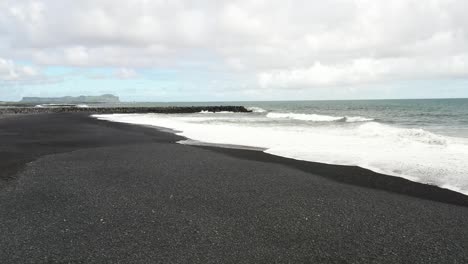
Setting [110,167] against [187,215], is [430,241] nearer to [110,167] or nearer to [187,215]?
[187,215]

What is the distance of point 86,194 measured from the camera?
26.9 feet

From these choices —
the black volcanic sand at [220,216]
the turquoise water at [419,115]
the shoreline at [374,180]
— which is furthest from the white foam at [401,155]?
the turquoise water at [419,115]

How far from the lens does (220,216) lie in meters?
6.79

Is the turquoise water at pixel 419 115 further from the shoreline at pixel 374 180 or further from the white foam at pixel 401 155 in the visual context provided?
the shoreline at pixel 374 180

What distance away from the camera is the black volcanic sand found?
5.29 meters

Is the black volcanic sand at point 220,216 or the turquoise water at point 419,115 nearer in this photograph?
the black volcanic sand at point 220,216

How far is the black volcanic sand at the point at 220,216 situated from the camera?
5.29 meters

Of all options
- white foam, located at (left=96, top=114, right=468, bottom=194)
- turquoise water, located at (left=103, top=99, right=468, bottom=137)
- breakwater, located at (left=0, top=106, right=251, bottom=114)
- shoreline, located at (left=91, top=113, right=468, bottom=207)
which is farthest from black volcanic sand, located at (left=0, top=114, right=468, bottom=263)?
breakwater, located at (left=0, top=106, right=251, bottom=114)

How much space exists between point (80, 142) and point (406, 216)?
1631 centimetres

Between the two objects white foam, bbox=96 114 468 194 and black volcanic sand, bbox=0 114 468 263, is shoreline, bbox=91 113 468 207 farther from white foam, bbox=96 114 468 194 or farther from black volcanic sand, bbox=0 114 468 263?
white foam, bbox=96 114 468 194

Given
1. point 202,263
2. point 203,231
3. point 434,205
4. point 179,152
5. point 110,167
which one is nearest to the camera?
point 202,263

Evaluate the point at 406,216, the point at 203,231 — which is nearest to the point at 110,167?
the point at 203,231

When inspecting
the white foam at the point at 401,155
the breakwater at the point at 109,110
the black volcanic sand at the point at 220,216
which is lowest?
the black volcanic sand at the point at 220,216

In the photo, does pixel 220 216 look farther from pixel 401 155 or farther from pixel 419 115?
pixel 419 115
